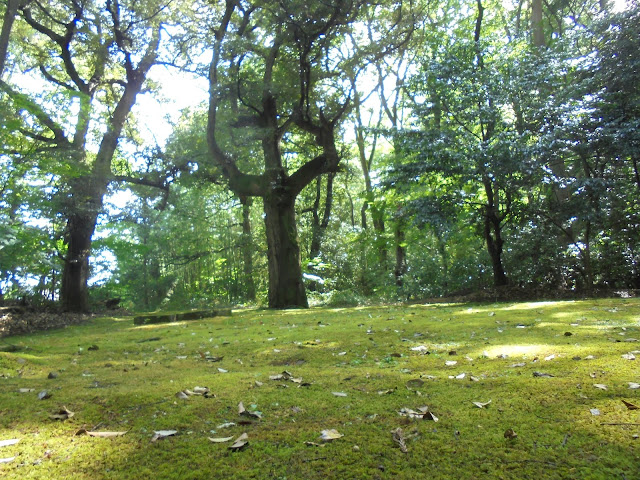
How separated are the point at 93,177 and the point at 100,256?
6.35 meters

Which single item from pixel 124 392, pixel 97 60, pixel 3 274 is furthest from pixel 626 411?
pixel 97 60

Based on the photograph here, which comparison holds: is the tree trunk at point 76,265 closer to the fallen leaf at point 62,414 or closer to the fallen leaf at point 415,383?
the fallen leaf at point 62,414

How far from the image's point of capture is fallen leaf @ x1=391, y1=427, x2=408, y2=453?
5.74 feet

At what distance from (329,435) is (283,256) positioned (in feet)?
29.8

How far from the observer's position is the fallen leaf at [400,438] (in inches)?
68.9

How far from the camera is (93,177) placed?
10.2 meters

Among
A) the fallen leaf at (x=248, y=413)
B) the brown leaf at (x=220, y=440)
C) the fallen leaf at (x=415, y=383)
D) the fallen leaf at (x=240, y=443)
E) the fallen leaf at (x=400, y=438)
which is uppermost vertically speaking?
the fallen leaf at (x=248, y=413)

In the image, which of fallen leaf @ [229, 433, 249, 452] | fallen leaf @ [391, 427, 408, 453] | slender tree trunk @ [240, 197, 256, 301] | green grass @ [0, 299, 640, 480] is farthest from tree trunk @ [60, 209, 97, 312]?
fallen leaf @ [391, 427, 408, 453]

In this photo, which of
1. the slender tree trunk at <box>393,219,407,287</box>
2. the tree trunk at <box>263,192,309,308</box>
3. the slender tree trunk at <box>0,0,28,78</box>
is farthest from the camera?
the slender tree trunk at <box>393,219,407,287</box>

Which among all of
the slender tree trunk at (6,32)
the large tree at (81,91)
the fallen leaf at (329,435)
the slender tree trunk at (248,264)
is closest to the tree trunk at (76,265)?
the large tree at (81,91)

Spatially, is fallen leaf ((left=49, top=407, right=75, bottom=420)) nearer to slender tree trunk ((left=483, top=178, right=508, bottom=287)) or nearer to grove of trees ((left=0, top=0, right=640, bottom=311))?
grove of trees ((left=0, top=0, right=640, bottom=311))

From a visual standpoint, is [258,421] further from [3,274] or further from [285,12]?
[3,274]

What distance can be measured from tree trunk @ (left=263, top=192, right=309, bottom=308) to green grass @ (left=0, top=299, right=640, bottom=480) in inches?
261

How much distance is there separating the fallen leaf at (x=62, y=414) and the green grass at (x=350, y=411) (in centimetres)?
4
